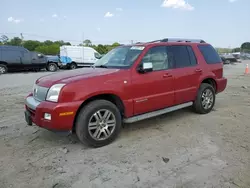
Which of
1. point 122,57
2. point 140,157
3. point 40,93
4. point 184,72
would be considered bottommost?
point 140,157

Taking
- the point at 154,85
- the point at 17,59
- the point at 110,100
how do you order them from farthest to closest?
the point at 17,59, the point at 154,85, the point at 110,100

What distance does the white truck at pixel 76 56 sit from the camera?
20000 mm

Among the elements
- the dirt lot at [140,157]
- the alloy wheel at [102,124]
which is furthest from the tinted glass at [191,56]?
the alloy wheel at [102,124]

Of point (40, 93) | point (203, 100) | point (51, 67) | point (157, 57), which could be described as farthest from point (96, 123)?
point (51, 67)

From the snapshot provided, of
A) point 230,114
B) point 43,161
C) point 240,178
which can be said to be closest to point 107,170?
point 43,161

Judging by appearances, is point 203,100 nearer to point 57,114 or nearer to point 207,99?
point 207,99

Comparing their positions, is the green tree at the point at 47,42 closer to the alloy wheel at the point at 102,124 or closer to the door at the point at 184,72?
the door at the point at 184,72

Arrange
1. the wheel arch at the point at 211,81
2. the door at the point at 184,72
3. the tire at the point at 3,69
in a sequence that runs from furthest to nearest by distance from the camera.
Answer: the tire at the point at 3,69, the wheel arch at the point at 211,81, the door at the point at 184,72

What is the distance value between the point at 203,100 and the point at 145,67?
84.4 inches

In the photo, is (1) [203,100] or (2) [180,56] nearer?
(2) [180,56]

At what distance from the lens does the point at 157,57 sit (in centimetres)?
446

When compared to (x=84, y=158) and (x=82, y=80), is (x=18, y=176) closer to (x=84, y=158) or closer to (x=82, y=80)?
(x=84, y=158)

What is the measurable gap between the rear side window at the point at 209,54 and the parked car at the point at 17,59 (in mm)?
14489

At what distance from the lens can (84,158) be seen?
3354 mm
